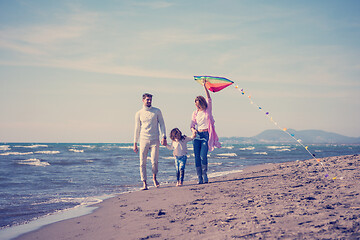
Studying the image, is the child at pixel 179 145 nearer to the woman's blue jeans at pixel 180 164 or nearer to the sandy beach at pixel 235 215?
the woman's blue jeans at pixel 180 164

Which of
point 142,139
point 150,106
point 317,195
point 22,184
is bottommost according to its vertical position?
point 22,184

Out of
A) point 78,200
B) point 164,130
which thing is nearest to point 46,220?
point 78,200

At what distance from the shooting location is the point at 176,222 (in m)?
3.87

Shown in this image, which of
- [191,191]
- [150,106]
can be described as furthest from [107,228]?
[150,106]

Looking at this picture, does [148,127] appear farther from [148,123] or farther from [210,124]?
[210,124]

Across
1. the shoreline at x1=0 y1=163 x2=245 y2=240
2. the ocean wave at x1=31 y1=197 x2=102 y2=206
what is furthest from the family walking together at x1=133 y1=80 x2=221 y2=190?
the shoreline at x1=0 y1=163 x2=245 y2=240

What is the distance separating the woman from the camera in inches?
273

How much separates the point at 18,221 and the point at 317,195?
4.57 meters

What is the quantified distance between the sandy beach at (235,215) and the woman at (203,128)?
Result: 4.05 ft

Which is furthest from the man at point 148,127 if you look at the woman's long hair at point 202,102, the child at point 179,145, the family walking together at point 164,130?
the woman's long hair at point 202,102

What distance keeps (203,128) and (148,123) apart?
121cm

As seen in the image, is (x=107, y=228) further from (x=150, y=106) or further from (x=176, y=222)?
(x=150, y=106)

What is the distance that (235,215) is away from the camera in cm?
377

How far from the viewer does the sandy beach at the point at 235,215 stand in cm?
308
